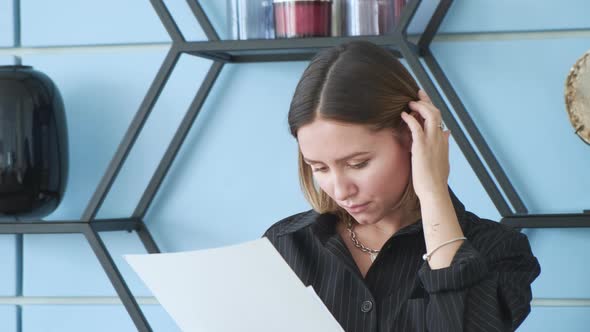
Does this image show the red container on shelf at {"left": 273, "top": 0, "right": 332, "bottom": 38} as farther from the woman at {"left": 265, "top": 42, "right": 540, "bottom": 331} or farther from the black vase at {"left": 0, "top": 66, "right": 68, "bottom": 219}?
the black vase at {"left": 0, "top": 66, "right": 68, "bottom": 219}

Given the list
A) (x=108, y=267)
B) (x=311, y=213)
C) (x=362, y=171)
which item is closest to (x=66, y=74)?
(x=108, y=267)

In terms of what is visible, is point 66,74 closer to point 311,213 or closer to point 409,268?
point 311,213

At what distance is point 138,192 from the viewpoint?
6.34 feet

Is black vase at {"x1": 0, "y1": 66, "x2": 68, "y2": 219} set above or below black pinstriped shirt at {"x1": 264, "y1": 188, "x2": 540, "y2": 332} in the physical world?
above

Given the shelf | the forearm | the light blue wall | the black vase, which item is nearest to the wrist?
the forearm

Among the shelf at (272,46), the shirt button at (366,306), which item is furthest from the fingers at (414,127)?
the shelf at (272,46)

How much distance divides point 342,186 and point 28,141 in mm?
838

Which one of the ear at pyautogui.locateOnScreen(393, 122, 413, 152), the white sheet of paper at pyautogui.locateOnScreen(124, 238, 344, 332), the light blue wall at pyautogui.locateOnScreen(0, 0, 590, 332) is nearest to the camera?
the white sheet of paper at pyautogui.locateOnScreen(124, 238, 344, 332)

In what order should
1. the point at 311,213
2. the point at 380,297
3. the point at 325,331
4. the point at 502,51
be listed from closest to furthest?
the point at 325,331, the point at 380,297, the point at 311,213, the point at 502,51

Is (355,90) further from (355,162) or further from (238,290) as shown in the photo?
(238,290)

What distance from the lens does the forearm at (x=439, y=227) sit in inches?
46.6

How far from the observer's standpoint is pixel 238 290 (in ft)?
3.69

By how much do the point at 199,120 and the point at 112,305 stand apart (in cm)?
44

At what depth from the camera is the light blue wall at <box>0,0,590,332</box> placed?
1.71 metres
